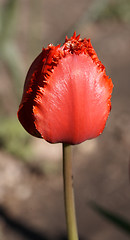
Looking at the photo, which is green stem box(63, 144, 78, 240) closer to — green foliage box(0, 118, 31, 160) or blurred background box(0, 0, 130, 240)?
blurred background box(0, 0, 130, 240)

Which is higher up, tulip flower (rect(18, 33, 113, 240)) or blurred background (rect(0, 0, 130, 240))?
tulip flower (rect(18, 33, 113, 240))

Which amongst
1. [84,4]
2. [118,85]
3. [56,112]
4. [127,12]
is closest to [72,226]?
[56,112]

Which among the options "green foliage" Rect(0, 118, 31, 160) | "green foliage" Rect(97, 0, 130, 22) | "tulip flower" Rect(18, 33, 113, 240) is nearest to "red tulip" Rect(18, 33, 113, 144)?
"tulip flower" Rect(18, 33, 113, 240)

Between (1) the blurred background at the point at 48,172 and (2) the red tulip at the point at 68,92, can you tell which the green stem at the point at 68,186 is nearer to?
(2) the red tulip at the point at 68,92

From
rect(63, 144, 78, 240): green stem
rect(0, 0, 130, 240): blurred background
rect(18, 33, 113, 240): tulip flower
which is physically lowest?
rect(0, 0, 130, 240): blurred background

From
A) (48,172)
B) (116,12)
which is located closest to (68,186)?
(48,172)

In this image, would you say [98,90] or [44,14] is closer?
[98,90]

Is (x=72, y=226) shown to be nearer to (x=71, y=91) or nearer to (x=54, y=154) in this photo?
(x=71, y=91)

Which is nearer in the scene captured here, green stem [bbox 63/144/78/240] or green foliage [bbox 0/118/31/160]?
green stem [bbox 63/144/78/240]
